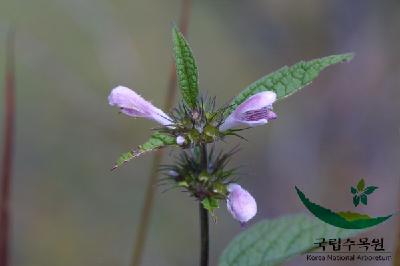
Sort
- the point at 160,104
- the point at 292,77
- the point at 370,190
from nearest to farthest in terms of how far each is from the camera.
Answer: the point at 292,77, the point at 370,190, the point at 160,104

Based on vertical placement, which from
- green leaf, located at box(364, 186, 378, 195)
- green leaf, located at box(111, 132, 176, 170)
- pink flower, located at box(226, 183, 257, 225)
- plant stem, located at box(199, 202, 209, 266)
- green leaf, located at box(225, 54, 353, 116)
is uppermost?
green leaf, located at box(225, 54, 353, 116)

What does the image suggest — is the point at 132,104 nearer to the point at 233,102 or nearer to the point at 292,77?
the point at 233,102

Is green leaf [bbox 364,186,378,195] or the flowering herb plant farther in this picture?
green leaf [bbox 364,186,378,195]

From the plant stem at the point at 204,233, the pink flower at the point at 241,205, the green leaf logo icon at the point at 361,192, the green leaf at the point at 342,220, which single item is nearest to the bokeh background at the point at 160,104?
the green leaf logo icon at the point at 361,192

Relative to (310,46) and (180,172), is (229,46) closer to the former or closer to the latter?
(310,46)

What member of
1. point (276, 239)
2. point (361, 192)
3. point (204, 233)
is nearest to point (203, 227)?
point (204, 233)

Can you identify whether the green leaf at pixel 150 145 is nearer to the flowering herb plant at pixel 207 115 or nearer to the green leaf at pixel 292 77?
the flowering herb plant at pixel 207 115

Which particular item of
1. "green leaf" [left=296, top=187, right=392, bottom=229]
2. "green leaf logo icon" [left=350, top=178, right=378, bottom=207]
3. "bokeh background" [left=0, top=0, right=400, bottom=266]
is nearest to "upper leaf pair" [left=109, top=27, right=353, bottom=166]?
"green leaf" [left=296, top=187, right=392, bottom=229]

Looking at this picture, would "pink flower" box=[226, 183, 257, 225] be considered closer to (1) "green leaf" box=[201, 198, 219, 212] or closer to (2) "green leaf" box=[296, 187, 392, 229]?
(1) "green leaf" box=[201, 198, 219, 212]
